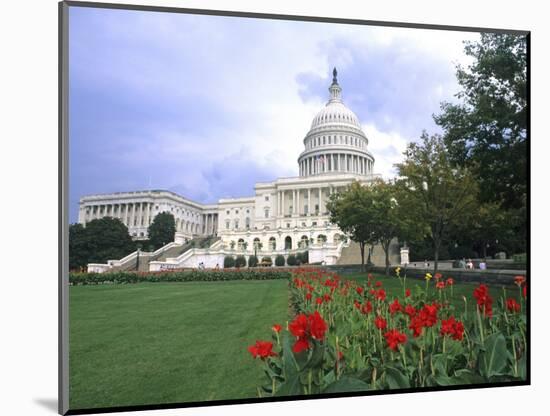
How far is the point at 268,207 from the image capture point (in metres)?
9.26

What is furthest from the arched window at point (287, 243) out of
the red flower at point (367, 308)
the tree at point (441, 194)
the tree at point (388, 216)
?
the tree at point (441, 194)

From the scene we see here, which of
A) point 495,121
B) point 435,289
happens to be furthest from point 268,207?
point 495,121

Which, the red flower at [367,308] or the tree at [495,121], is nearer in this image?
the red flower at [367,308]

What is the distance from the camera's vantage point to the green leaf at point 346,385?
622 centimetres

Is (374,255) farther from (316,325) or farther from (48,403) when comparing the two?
(48,403)

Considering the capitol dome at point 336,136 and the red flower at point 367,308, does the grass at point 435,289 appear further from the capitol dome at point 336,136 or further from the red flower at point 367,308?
the capitol dome at point 336,136

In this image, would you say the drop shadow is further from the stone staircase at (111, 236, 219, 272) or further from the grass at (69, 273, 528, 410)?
the stone staircase at (111, 236, 219, 272)

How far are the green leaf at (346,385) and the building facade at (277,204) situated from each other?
2.31m

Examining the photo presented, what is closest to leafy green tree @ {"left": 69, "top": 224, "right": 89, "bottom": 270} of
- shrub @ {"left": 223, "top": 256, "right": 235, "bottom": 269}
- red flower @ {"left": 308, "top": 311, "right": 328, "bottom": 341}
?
shrub @ {"left": 223, "top": 256, "right": 235, "bottom": 269}

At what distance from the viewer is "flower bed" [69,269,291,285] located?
6.52 metres

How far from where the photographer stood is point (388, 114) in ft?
26.1

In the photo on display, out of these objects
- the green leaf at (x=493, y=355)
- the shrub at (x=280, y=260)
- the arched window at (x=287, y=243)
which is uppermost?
the arched window at (x=287, y=243)

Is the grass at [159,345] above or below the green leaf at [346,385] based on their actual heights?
above

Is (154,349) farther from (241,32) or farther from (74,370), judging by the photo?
(241,32)
